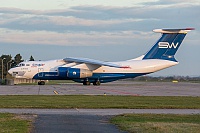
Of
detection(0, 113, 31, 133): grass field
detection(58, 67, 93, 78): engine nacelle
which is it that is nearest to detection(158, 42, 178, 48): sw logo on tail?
detection(58, 67, 93, 78): engine nacelle

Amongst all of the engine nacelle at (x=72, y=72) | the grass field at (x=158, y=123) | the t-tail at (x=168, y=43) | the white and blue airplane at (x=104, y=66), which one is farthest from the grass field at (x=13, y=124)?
the t-tail at (x=168, y=43)

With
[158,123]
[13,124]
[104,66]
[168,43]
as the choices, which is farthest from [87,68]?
[13,124]

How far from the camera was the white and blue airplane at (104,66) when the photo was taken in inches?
2549

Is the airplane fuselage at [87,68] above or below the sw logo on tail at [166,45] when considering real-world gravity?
below

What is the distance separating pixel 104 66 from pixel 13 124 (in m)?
50.2

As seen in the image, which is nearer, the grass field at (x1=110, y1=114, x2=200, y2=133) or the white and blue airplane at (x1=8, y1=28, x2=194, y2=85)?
the grass field at (x1=110, y1=114, x2=200, y2=133)

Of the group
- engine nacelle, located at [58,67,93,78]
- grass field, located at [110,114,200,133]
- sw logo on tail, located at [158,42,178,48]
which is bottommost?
grass field, located at [110,114,200,133]

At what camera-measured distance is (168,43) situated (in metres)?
67.8

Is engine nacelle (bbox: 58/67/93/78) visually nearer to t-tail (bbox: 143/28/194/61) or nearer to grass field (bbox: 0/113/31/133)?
t-tail (bbox: 143/28/194/61)

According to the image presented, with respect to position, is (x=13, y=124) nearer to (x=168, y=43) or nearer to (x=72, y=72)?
(x=72, y=72)

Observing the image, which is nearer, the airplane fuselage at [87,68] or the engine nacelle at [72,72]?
the engine nacelle at [72,72]

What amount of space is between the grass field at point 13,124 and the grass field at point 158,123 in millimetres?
2966

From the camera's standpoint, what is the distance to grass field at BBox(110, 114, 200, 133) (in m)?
15.4

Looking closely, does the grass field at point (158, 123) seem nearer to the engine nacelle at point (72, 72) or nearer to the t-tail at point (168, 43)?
the engine nacelle at point (72, 72)
